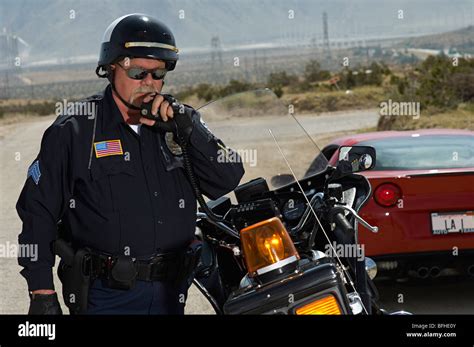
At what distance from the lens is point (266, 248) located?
2969 mm

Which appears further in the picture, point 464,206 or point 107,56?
point 464,206

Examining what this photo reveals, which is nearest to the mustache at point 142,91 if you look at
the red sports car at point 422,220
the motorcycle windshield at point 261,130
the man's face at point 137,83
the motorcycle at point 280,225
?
the man's face at point 137,83

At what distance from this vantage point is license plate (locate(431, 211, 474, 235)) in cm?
654

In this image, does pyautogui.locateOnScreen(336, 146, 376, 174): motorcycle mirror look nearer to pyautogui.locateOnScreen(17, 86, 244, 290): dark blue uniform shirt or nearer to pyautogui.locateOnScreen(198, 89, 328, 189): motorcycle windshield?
pyautogui.locateOnScreen(198, 89, 328, 189): motorcycle windshield

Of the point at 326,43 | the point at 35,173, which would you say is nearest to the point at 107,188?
the point at 35,173

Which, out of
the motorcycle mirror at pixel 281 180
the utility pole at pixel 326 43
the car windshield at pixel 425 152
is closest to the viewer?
the motorcycle mirror at pixel 281 180

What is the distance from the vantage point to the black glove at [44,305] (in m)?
3.25

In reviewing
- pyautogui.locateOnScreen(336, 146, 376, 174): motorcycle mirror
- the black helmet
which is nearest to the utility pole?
pyautogui.locateOnScreen(336, 146, 376, 174): motorcycle mirror

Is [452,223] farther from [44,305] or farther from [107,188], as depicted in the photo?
[44,305]

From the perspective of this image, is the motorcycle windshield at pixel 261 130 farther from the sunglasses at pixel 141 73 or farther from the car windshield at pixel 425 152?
the car windshield at pixel 425 152

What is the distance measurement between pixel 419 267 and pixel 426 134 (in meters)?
1.51
